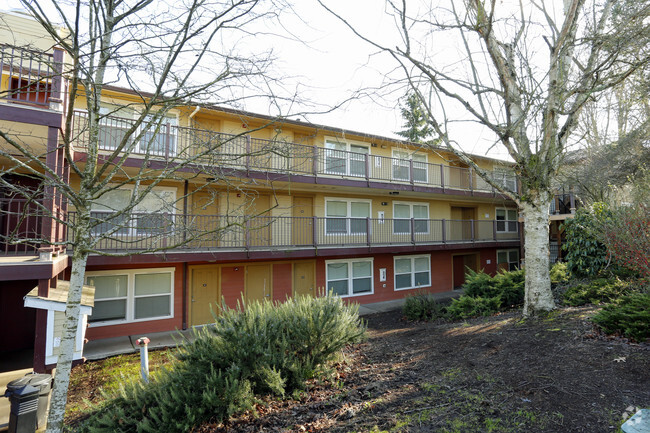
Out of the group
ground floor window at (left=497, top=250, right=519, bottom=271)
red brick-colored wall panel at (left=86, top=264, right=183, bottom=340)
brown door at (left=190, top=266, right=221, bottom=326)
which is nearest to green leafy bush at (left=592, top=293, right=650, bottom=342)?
red brick-colored wall panel at (left=86, top=264, right=183, bottom=340)

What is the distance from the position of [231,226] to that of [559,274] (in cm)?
1016

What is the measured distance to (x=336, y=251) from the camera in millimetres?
13727

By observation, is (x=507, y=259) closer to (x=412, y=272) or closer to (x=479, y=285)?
(x=412, y=272)

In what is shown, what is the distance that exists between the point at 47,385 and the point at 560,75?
37.5 ft

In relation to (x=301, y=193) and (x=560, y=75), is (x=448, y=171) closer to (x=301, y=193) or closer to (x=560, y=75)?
(x=301, y=193)

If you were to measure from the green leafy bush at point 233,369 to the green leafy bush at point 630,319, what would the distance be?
405cm

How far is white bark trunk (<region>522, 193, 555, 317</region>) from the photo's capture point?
690cm

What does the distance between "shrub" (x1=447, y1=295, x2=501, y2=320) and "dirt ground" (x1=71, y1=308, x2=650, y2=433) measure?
3433 millimetres

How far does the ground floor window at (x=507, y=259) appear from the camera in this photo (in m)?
21.8

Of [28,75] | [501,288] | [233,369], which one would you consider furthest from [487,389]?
[28,75]

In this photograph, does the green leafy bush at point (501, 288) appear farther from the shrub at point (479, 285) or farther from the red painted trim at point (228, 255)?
the red painted trim at point (228, 255)

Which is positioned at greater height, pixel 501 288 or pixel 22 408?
pixel 501 288

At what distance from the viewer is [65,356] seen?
132 inches

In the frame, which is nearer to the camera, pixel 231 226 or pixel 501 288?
pixel 231 226
